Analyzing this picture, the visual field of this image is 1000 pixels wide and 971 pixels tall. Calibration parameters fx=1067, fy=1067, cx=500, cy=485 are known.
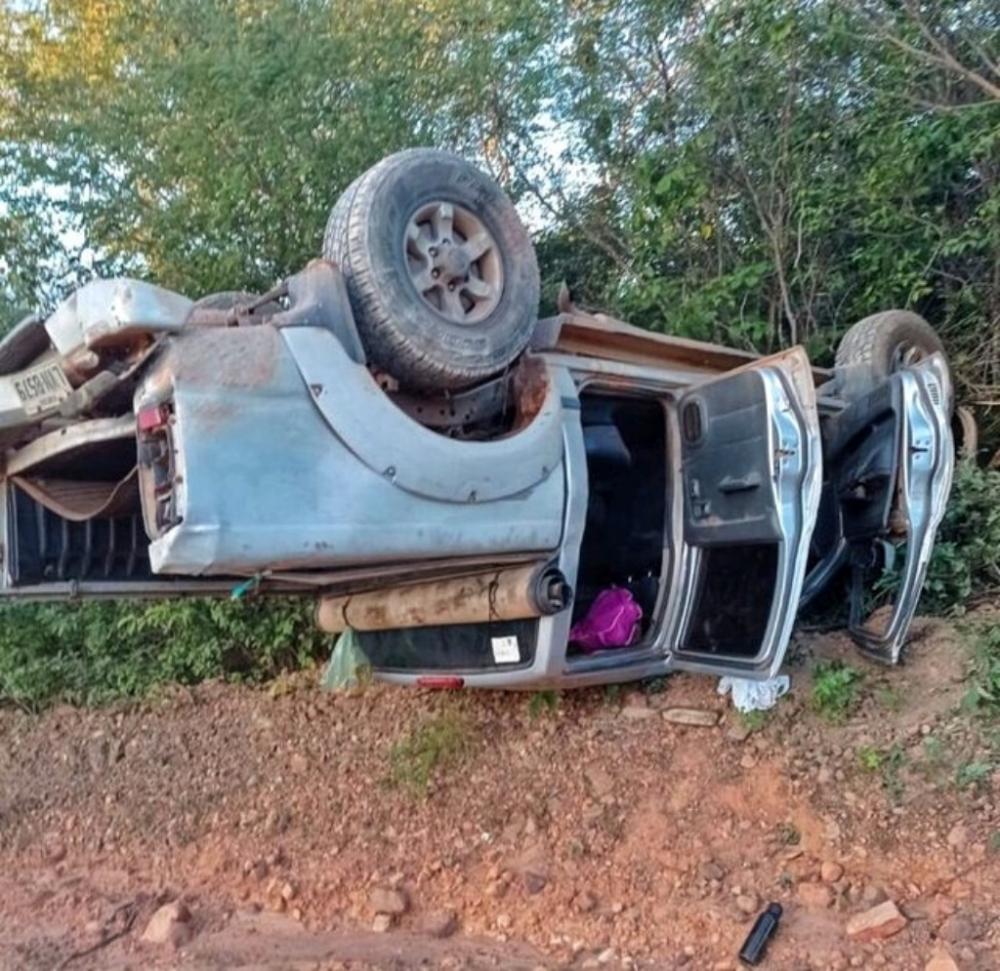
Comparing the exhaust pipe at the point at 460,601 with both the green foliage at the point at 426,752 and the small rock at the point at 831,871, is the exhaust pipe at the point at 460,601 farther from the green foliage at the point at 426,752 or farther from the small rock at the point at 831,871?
the small rock at the point at 831,871

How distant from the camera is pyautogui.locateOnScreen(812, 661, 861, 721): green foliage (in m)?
4.35

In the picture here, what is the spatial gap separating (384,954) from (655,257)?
455 cm

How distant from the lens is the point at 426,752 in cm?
476

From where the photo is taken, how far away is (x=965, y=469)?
5434 millimetres

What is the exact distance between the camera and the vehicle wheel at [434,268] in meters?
3.10

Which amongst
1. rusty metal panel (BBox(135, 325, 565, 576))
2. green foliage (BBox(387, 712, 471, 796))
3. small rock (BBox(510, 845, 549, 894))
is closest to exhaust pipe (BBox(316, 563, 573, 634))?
rusty metal panel (BBox(135, 325, 565, 576))

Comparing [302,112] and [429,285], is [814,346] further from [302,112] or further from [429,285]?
[429,285]

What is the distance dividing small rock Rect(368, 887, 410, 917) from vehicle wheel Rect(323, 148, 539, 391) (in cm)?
200

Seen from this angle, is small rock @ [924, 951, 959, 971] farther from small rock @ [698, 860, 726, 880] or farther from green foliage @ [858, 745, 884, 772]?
green foliage @ [858, 745, 884, 772]

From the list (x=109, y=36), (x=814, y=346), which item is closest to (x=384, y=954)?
(x=814, y=346)

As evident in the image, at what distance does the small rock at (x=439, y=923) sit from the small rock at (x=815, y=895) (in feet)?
4.05

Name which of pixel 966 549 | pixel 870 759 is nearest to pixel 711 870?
pixel 870 759

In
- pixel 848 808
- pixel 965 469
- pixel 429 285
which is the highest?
pixel 429 285

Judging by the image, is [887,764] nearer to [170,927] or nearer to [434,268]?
[434,268]
